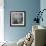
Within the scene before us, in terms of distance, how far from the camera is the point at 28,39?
10.9 ft

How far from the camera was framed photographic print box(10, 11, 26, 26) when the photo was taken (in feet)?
18.0

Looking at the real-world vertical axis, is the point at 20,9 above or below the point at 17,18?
above

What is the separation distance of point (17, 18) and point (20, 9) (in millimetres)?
379

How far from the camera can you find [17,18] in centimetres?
550

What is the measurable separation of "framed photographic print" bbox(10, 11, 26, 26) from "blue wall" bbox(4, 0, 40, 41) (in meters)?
0.12

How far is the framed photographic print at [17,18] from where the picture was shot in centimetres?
547

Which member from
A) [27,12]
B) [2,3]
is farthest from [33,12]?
[2,3]

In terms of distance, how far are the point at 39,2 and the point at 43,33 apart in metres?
3.11

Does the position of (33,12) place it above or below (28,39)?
above

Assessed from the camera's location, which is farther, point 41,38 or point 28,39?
point 28,39

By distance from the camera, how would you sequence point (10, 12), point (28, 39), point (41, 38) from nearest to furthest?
point (41, 38) < point (28, 39) < point (10, 12)

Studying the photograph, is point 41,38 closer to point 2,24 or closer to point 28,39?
point 28,39

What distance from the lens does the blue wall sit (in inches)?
215

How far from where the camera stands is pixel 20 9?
5.47 metres
